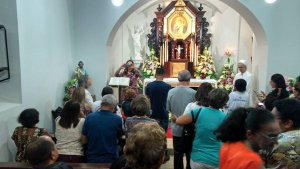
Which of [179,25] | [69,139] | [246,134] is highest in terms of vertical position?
[179,25]

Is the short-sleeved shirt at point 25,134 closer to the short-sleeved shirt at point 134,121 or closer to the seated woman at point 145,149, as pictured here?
the short-sleeved shirt at point 134,121

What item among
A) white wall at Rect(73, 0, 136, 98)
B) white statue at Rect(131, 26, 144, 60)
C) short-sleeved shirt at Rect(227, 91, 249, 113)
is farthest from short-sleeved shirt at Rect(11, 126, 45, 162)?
white statue at Rect(131, 26, 144, 60)

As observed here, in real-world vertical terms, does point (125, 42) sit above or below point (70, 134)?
above

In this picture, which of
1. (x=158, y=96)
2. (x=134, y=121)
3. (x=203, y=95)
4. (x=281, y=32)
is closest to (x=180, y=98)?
(x=158, y=96)

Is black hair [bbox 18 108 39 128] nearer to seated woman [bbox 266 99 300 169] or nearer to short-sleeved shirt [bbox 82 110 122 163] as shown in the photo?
short-sleeved shirt [bbox 82 110 122 163]

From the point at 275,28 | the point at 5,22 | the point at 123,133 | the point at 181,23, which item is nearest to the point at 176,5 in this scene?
the point at 181,23

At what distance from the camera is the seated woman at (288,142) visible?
6.36ft

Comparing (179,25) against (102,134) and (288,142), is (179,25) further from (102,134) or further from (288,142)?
(288,142)

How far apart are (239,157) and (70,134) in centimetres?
192

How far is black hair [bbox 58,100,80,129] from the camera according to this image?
314cm

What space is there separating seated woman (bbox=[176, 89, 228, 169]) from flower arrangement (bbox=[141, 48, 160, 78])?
264 inches

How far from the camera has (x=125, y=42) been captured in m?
10.4

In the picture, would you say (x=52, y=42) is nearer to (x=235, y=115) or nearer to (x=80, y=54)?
(x=80, y=54)

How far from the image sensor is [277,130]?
72.6 inches
